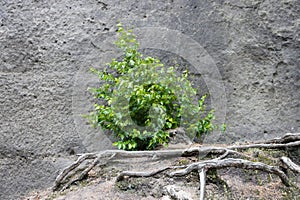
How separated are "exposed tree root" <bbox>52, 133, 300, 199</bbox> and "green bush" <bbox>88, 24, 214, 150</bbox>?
192 mm

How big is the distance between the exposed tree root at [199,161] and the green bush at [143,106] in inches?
7.6

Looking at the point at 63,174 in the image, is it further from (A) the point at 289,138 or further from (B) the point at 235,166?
(A) the point at 289,138

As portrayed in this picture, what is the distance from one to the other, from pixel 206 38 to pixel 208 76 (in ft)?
1.23

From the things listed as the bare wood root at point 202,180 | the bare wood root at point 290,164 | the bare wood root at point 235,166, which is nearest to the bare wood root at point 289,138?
the bare wood root at point 290,164

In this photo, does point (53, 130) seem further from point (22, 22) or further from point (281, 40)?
point (281, 40)

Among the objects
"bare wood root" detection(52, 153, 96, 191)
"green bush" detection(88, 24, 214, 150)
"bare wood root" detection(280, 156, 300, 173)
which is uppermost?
"green bush" detection(88, 24, 214, 150)

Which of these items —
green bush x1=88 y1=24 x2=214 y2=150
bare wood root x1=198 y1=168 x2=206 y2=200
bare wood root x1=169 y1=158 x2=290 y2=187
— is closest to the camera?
bare wood root x1=198 y1=168 x2=206 y2=200

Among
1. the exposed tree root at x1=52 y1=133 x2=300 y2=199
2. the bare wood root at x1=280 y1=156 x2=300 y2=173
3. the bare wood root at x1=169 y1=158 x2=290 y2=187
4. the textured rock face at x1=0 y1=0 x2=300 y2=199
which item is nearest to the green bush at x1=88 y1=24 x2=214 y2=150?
the exposed tree root at x1=52 y1=133 x2=300 y2=199

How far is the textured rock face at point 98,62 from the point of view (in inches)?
130

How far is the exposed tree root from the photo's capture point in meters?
2.19

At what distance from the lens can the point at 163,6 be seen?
368 cm

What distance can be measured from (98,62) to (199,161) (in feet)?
5.17

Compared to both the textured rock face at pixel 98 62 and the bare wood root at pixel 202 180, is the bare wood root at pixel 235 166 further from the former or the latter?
the textured rock face at pixel 98 62

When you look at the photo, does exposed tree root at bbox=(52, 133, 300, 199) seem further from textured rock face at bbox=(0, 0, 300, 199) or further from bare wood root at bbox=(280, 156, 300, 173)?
textured rock face at bbox=(0, 0, 300, 199)
